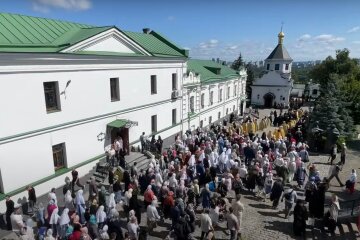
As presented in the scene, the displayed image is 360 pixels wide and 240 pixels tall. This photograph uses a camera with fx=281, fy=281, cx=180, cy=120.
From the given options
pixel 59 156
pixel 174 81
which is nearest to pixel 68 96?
pixel 59 156

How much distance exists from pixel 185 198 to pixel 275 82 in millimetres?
41218

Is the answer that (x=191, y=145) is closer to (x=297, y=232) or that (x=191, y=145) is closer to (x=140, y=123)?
(x=140, y=123)

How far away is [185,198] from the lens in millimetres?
12000

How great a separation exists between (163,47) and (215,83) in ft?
33.3

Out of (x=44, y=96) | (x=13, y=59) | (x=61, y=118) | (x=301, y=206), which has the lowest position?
(x=301, y=206)

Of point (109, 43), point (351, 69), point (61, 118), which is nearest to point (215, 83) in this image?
point (109, 43)

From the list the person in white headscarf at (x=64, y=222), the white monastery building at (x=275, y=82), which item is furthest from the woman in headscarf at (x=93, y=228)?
the white monastery building at (x=275, y=82)

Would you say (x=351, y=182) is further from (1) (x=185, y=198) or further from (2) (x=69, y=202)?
(2) (x=69, y=202)

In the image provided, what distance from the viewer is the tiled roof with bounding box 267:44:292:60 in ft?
168

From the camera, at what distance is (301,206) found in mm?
10094

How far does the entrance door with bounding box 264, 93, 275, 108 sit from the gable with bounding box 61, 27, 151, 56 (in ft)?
115

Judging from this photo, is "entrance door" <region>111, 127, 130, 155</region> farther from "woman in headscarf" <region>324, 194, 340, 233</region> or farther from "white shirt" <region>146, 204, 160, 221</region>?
"woman in headscarf" <region>324, 194, 340, 233</region>

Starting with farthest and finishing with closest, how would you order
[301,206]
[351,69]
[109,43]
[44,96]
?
1. [351,69]
2. [109,43]
3. [44,96]
4. [301,206]

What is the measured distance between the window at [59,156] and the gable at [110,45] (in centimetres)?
477
